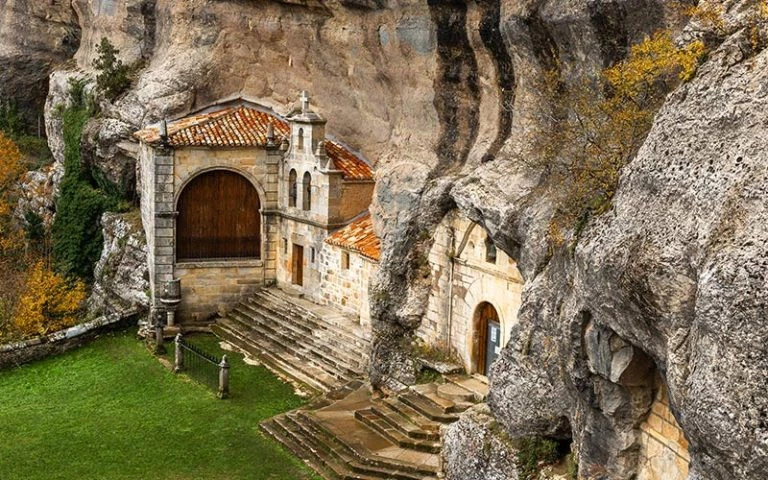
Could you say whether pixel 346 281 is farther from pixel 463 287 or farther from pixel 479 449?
pixel 479 449

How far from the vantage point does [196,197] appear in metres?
28.2

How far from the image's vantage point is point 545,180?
16719 millimetres

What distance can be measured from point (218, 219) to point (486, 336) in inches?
457

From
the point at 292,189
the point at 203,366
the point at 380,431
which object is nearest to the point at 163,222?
the point at 292,189

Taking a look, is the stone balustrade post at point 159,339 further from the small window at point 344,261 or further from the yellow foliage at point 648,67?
the yellow foliage at point 648,67

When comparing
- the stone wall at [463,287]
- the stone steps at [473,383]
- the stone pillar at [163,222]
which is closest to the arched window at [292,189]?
the stone pillar at [163,222]

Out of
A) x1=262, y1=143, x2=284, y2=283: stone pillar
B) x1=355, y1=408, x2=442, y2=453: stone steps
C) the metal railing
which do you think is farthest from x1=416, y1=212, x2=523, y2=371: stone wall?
x1=262, y1=143, x2=284, y2=283: stone pillar

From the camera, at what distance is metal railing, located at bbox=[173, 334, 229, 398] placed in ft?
74.1

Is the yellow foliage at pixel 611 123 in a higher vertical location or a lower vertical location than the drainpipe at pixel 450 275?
higher

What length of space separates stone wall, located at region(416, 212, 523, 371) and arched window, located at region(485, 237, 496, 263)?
66 mm

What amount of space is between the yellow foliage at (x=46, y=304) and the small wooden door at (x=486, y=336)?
1473cm

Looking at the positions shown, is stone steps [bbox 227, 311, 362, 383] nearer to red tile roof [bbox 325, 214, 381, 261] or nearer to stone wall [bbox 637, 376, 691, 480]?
red tile roof [bbox 325, 214, 381, 261]

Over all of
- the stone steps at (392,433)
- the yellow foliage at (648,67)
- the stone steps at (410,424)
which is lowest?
the stone steps at (392,433)

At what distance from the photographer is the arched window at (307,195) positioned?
2738 centimetres
